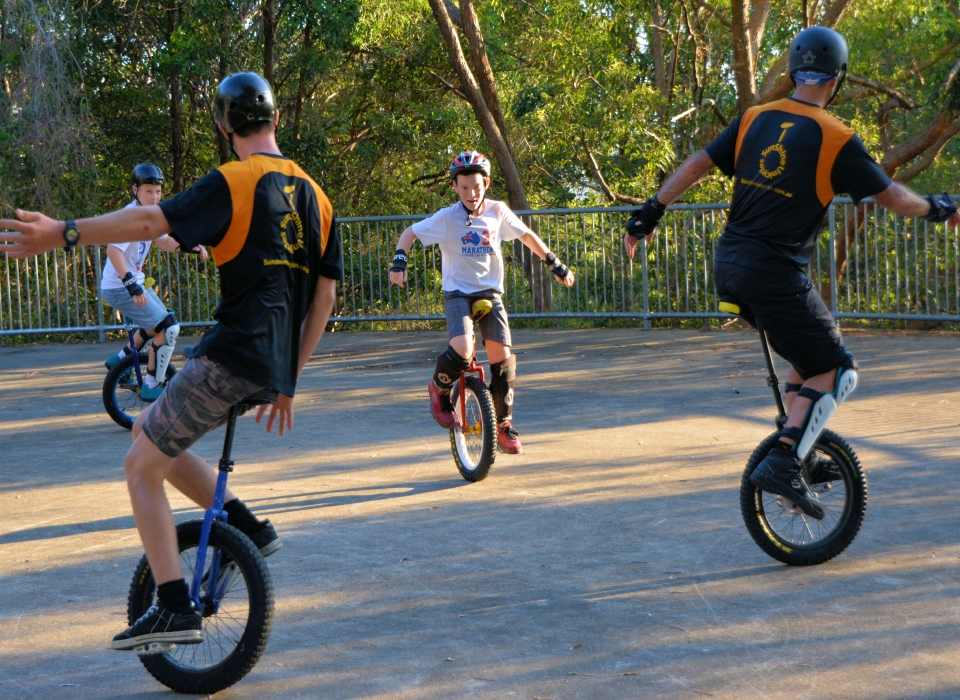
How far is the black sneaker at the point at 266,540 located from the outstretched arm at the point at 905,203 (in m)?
2.79

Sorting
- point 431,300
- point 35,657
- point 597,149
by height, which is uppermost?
point 597,149

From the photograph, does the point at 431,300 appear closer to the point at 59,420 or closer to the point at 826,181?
the point at 59,420

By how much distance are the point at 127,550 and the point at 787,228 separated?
3.48m

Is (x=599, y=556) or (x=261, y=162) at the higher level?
(x=261, y=162)

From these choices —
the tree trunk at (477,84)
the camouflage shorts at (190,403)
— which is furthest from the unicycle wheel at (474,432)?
the tree trunk at (477,84)

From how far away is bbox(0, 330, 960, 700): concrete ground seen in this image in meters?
3.97

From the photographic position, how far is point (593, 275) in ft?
49.3

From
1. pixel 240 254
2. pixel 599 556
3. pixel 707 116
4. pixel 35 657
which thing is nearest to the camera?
pixel 240 254

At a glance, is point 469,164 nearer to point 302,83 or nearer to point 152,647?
point 152,647

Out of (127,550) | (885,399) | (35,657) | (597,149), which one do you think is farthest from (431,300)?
(35,657)

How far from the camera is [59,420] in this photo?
963cm

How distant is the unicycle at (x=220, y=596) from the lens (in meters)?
3.77

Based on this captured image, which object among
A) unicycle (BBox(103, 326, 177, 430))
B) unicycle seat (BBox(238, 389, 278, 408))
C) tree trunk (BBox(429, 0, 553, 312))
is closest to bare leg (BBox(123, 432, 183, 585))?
unicycle seat (BBox(238, 389, 278, 408))

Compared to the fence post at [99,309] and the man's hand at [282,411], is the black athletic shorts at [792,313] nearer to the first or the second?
the man's hand at [282,411]
